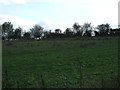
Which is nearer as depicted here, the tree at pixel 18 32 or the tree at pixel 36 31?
the tree at pixel 18 32

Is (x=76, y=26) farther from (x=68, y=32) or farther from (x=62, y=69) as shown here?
(x=62, y=69)

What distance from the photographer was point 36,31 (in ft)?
313

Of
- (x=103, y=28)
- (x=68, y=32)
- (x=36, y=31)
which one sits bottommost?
(x=68, y=32)

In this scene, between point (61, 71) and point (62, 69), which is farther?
point (62, 69)

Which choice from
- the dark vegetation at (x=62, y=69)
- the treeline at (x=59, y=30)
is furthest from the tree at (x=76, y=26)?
the dark vegetation at (x=62, y=69)

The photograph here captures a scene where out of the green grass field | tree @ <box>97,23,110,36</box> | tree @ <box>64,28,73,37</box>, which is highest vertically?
tree @ <box>97,23,110,36</box>

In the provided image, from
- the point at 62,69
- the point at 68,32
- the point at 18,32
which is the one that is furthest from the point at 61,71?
the point at 18,32

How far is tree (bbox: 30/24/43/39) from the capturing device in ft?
309

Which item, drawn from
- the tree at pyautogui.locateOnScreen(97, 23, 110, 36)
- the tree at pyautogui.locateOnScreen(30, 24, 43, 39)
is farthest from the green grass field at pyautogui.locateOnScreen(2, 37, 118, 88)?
the tree at pyautogui.locateOnScreen(97, 23, 110, 36)

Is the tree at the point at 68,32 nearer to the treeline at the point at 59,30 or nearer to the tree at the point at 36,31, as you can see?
the treeline at the point at 59,30

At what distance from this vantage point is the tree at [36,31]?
9431 cm

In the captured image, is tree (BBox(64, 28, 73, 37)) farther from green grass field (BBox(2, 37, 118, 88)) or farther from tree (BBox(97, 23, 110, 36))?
green grass field (BBox(2, 37, 118, 88))

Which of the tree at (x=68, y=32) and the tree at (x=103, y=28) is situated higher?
the tree at (x=103, y=28)

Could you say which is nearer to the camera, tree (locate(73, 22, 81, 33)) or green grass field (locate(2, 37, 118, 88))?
green grass field (locate(2, 37, 118, 88))
